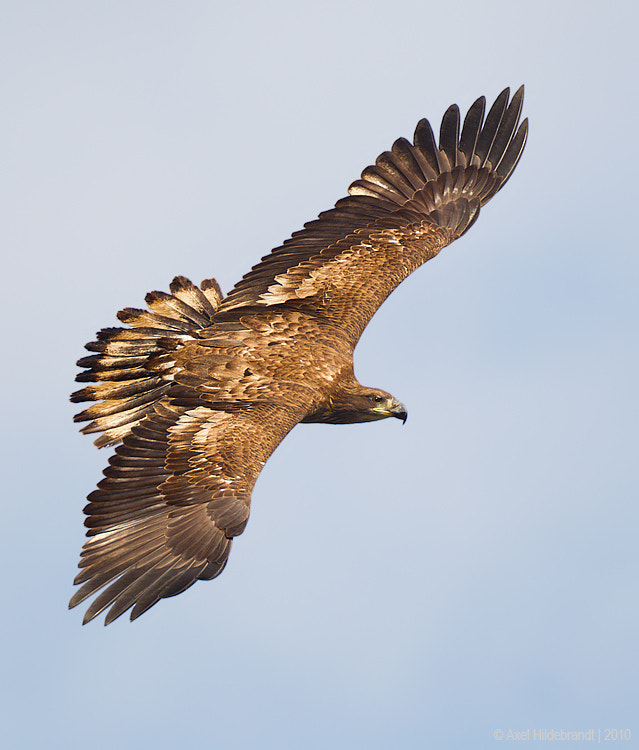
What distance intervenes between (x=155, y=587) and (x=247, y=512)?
41.7 inches

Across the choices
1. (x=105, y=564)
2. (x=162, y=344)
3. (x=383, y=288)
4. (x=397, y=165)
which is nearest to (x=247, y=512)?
(x=105, y=564)

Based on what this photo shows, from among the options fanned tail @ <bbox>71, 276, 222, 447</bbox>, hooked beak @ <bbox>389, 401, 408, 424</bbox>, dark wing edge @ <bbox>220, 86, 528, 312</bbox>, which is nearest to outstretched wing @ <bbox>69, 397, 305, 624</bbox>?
fanned tail @ <bbox>71, 276, 222, 447</bbox>

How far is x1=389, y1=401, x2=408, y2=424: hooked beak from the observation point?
13.5m

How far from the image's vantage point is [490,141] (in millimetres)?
14750

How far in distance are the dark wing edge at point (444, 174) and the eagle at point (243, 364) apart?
0.05 ft

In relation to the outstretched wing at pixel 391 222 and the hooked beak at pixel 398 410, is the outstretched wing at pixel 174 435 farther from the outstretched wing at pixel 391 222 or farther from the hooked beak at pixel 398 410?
the hooked beak at pixel 398 410

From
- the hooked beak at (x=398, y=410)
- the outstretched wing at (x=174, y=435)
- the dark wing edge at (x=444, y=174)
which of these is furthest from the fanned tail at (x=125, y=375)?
the dark wing edge at (x=444, y=174)

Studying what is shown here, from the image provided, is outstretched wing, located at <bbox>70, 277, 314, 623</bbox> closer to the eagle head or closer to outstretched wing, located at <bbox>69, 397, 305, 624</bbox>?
outstretched wing, located at <bbox>69, 397, 305, 624</bbox>

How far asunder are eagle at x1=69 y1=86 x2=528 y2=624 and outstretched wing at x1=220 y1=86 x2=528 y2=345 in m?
0.01

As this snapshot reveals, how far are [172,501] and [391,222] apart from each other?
14.9 feet

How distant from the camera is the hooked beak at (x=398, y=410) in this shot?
44.2 feet

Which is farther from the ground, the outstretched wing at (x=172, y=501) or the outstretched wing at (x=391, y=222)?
the outstretched wing at (x=391, y=222)

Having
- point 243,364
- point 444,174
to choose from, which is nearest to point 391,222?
point 444,174

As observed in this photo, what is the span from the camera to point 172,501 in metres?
11.6
